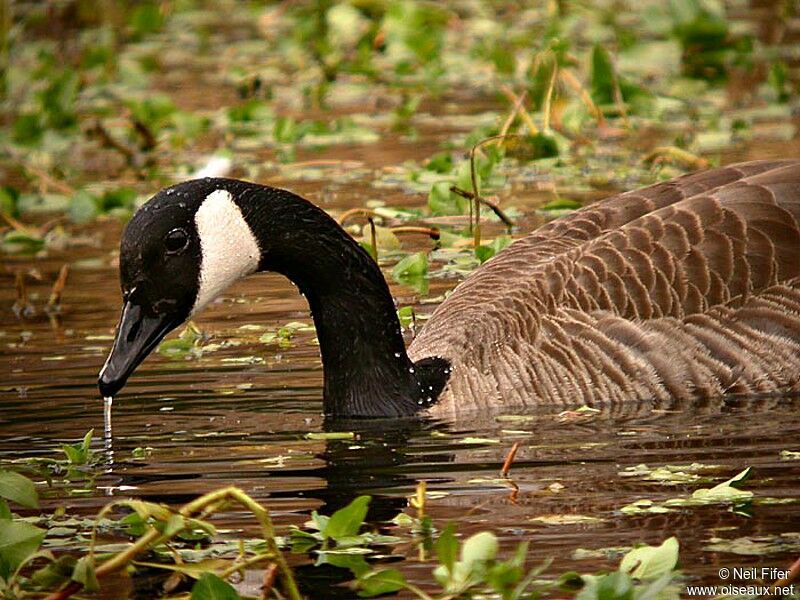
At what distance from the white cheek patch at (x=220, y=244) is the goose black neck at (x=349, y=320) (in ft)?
0.68

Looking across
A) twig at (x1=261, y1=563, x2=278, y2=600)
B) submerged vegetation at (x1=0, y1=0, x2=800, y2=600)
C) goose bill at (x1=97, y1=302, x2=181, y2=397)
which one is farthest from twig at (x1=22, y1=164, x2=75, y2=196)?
twig at (x1=261, y1=563, x2=278, y2=600)

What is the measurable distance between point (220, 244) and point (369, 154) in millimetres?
8595

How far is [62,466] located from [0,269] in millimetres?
6000

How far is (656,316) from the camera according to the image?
10.2m

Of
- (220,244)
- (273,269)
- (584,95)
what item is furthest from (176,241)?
(584,95)

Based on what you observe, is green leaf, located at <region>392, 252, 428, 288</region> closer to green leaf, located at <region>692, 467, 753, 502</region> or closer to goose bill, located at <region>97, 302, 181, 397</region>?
goose bill, located at <region>97, 302, 181, 397</region>

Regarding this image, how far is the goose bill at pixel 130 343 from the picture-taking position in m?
9.46

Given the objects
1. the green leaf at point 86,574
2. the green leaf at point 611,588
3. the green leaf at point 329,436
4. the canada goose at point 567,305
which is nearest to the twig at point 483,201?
the canada goose at point 567,305

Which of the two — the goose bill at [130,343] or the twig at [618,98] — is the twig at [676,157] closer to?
the twig at [618,98]

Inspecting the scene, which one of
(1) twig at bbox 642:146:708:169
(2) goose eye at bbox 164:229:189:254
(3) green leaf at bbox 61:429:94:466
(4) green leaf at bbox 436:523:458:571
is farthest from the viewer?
(1) twig at bbox 642:146:708:169

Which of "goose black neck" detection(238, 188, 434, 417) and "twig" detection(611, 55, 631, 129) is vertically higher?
"twig" detection(611, 55, 631, 129)

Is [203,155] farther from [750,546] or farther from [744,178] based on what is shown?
[750,546]

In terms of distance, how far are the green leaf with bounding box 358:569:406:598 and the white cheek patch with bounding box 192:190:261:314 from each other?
351 centimetres

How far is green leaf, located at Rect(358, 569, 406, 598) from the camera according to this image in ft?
21.7
